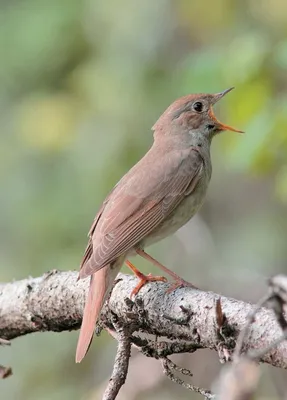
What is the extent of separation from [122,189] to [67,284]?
28.3 inches

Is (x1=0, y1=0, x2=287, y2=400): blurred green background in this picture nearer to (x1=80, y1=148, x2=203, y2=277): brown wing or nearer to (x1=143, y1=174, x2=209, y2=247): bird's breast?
(x1=80, y1=148, x2=203, y2=277): brown wing

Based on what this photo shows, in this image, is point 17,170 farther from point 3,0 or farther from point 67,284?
point 67,284

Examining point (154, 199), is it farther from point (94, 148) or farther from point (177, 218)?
point (94, 148)

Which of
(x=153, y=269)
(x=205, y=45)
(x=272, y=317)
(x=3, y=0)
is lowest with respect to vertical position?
(x=272, y=317)

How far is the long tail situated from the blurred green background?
1634mm

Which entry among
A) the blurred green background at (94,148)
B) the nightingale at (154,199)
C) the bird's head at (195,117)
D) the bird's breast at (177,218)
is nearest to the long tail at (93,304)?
the nightingale at (154,199)

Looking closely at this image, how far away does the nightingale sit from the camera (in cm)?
396

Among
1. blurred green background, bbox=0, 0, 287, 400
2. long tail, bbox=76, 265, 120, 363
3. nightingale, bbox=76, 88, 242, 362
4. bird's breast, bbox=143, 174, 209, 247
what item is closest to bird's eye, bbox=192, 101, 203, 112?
nightingale, bbox=76, 88, 242, 362

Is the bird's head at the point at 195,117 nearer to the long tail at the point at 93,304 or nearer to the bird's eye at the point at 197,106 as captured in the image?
the bird's eye at the point at 197,106

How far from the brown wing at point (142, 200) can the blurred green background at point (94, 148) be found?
66 cm

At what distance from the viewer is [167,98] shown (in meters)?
7.08

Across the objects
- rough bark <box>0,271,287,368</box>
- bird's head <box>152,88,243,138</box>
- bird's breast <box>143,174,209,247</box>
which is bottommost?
rough bark <box>0,271,287,368</box>

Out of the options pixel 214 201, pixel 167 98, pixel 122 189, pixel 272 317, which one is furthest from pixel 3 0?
pixel 272 317

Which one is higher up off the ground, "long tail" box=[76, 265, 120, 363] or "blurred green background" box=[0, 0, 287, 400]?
"blurred green background" box=[0, 0, 287, 400]
